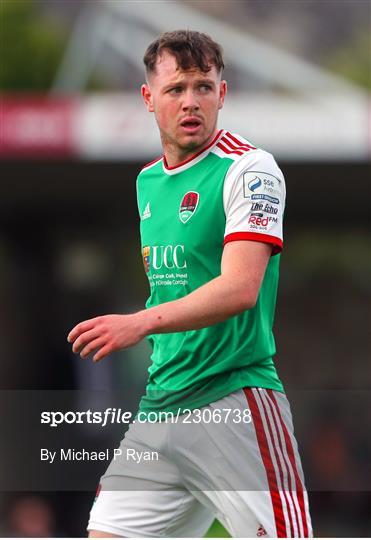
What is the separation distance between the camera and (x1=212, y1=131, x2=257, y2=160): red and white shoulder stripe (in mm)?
3775

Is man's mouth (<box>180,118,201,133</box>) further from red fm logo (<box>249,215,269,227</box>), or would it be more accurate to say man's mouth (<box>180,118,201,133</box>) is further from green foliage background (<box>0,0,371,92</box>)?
green foliage background (<box>0,0,371,92</box>)

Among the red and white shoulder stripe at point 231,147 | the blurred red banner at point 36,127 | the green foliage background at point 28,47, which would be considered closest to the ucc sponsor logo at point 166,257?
the red and white shoulder stripe at point 231,147

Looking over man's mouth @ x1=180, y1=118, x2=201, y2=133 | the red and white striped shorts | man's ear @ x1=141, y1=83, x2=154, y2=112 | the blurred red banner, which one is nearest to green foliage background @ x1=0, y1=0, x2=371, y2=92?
the blurred red banner

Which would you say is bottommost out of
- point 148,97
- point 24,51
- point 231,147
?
point 231,147

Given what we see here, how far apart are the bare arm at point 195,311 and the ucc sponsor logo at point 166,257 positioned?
0.24 metres

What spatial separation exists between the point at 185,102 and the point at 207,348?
827mm

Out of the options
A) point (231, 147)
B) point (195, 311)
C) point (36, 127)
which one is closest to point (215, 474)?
point (195, 311)

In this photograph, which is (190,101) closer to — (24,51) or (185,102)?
(185,102)

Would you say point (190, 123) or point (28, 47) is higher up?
point (28, 47)

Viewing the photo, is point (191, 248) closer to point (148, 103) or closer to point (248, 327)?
point (248, 327)

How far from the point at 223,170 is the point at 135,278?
1201cm

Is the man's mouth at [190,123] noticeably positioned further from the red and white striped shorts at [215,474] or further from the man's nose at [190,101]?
the red and white striped shorts at [215,474]

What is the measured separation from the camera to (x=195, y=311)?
11.3 ft

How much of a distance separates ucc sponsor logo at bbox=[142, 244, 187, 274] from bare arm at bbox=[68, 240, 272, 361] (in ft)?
0.79
